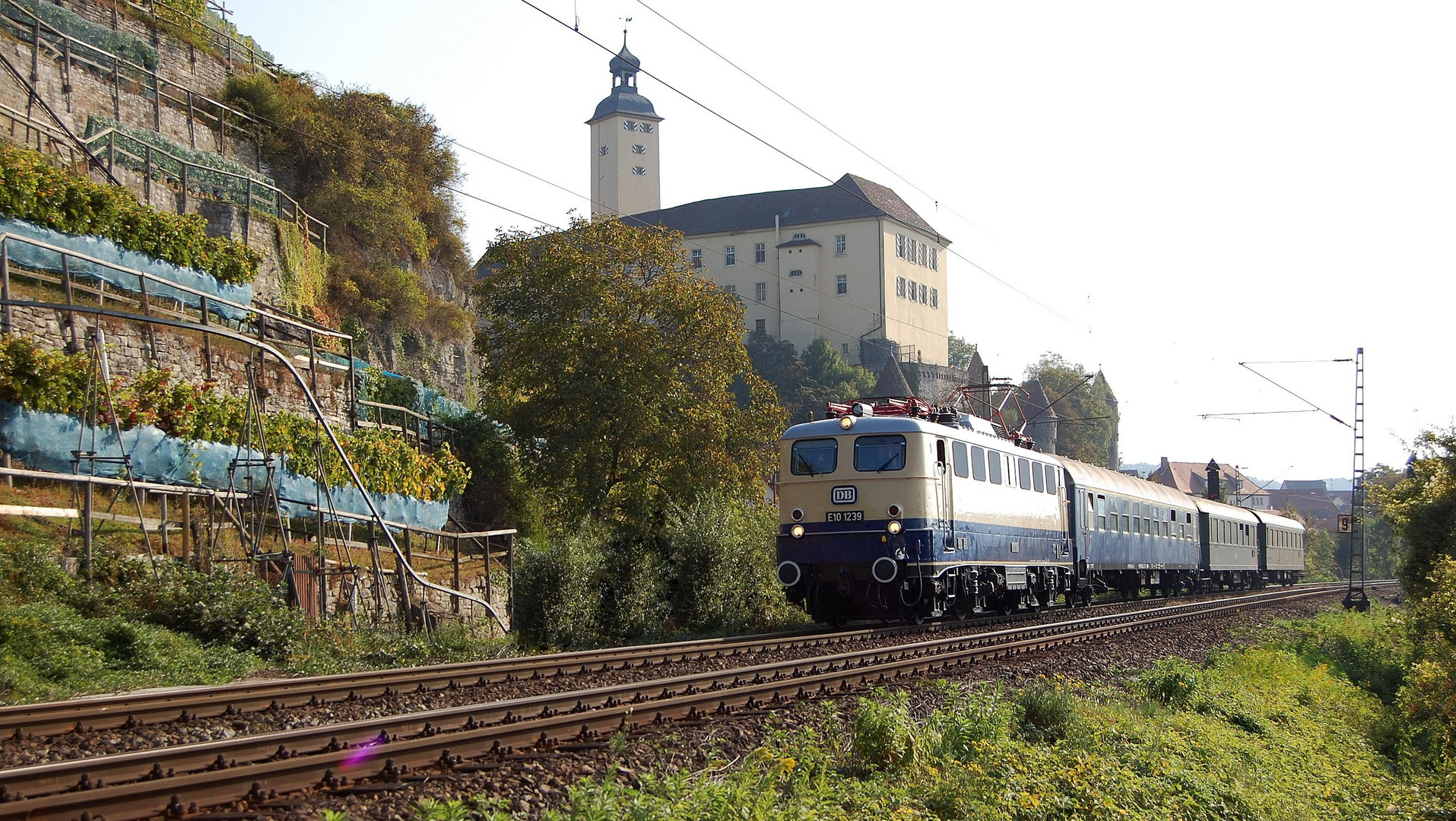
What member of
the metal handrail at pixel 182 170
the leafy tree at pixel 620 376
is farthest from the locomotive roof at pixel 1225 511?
the metal handrail at pixel 182 170

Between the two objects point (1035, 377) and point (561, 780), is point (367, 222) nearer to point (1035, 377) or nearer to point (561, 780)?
point (561, 780)

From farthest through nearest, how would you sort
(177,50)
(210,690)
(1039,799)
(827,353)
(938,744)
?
(827,353)
(177,50)
(210,690)
(938,744)
(1039,799)

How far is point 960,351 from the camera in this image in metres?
134

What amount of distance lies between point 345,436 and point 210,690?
1205 cm

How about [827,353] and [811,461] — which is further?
[827,353]

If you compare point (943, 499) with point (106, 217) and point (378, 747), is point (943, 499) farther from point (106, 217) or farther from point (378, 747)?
point (106, 217)

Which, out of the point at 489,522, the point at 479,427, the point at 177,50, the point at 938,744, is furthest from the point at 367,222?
the point at 938,744

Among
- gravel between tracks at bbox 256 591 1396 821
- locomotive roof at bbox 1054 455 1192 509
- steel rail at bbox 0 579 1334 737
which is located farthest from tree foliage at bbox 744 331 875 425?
gravel between tracks at bbox 256 591 1396 821

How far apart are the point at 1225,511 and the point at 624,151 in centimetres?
8161

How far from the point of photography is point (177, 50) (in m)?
32.2

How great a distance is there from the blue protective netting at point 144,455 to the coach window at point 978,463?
36.0 ft

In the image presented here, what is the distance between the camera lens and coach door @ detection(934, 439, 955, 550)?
19.2 meters

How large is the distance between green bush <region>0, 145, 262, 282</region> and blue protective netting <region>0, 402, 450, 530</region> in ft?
15.6

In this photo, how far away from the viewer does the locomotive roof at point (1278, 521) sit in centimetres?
5095
